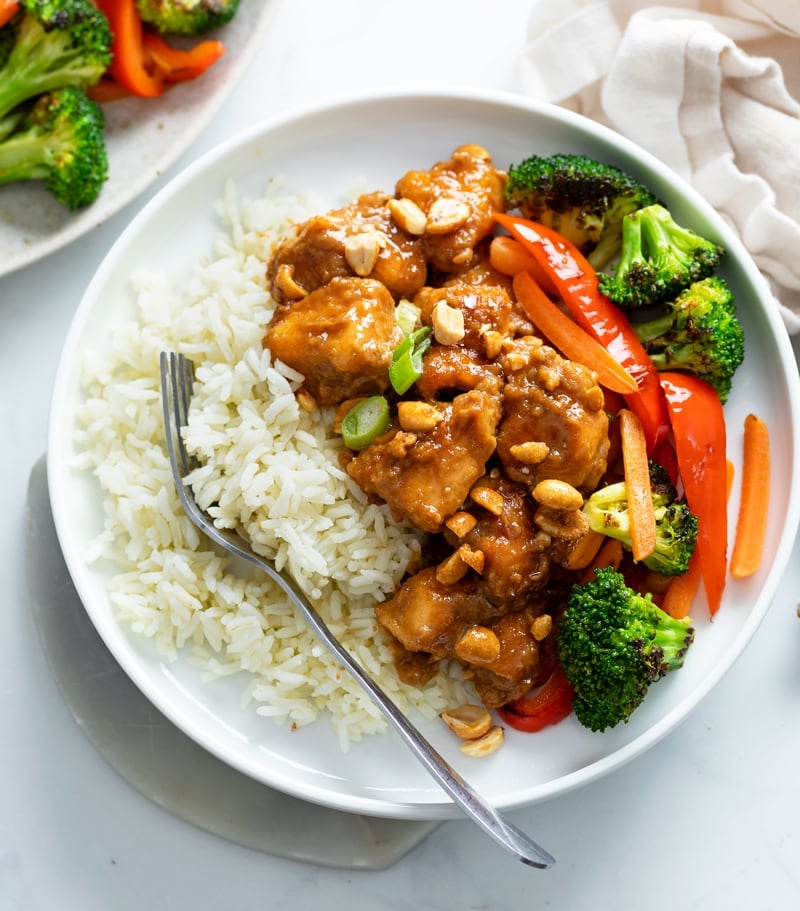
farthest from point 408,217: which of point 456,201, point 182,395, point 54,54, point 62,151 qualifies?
point 54,54

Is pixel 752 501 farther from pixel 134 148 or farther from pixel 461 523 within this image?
pixel 134 148

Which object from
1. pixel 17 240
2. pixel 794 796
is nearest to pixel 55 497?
pixel 17 240

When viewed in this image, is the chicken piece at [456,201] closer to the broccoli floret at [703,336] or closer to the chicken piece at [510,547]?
the broccoli floret at [703,336]

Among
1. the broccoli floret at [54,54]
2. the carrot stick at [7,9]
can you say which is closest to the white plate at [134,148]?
the broccoli floret at [54,54]

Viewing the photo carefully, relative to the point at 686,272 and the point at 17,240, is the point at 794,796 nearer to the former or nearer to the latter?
the point at 686,272

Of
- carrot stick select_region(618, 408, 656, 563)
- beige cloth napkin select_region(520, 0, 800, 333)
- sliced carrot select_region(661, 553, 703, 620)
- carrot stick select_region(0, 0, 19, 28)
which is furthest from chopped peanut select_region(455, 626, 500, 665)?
carrot stick select_region(0, 0, 19, 28)
